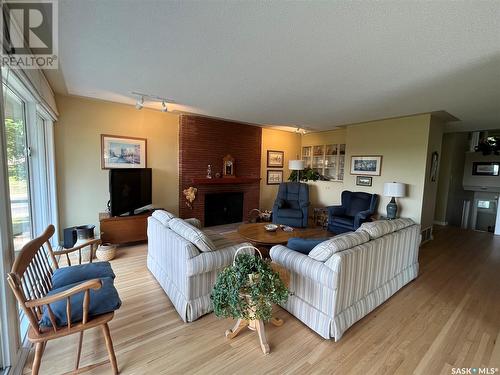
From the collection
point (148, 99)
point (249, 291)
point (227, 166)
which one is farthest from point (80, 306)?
point (227, 166)

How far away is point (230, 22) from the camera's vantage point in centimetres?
164

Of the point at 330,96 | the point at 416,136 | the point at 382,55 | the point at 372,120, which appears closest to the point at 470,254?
the point at 416,136

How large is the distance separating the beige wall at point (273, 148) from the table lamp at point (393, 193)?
3.05m

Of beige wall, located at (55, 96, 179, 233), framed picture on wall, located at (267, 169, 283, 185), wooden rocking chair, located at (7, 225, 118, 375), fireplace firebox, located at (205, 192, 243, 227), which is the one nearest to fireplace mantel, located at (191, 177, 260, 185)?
fireplace firebox, located at (205, 192, 243, 227)

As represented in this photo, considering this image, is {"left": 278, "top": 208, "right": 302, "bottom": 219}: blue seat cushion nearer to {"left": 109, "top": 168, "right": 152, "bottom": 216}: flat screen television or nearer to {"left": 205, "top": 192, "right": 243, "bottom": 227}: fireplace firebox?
{"left": 205, "top": 192, "right": 243, "bottom": 227}: fireplace firebox

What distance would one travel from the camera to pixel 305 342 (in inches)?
74.9

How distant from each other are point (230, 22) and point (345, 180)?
181 inches

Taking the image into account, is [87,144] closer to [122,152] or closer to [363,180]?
[122,152]

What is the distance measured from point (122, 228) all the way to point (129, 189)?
0.65 meters

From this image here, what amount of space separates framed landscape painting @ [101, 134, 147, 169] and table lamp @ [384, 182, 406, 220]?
4.64 metres

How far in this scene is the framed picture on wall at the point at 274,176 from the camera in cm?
651

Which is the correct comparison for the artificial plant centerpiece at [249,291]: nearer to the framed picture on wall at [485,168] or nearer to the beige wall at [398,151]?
the beige wall at [398,151]

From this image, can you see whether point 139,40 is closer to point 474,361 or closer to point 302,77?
point 302,77

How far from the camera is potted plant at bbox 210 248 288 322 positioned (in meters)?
1.64
